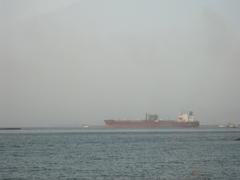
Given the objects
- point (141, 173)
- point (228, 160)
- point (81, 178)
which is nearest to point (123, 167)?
point (141, 173)

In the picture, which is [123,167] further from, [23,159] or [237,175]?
[23,159]

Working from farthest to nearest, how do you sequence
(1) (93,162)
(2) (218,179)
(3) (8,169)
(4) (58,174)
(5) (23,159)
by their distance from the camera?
(5) (23,159) < (1) (93,162) < (3) (8,169) < (4) (58,174) < (2) (218,179)

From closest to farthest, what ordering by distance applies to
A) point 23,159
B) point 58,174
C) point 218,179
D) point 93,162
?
point 218,179, point 58,174, point 93,162, point 23,159

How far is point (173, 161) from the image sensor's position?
55344mm

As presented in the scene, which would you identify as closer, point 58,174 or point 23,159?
point 58,174

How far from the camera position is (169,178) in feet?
135

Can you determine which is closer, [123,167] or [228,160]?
[123,167]

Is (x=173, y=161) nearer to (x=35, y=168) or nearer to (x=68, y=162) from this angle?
(x=68, y=162)

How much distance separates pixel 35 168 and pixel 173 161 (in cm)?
1394

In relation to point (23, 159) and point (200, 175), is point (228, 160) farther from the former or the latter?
point (23, 159)

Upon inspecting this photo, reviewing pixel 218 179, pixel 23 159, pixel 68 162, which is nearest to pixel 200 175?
pixel 218 179

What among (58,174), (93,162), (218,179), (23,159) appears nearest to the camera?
(218,179)

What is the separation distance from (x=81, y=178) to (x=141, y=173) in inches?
215

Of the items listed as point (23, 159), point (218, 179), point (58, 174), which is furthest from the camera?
point (23, 159)
